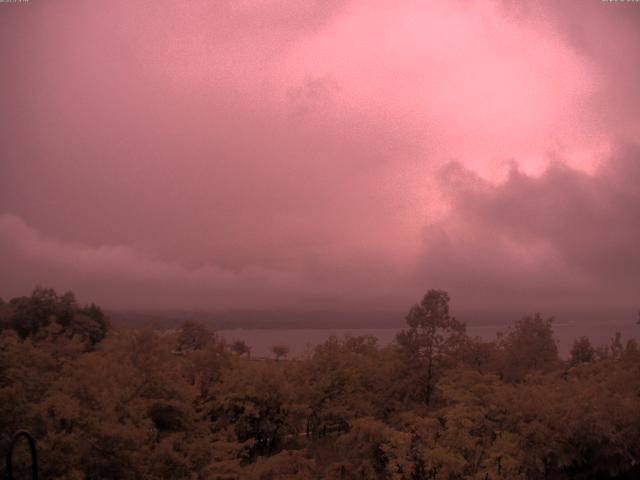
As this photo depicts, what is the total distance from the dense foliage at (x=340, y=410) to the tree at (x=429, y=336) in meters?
0.08

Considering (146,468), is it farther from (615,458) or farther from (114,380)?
(615,458)

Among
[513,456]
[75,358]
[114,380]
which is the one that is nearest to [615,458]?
[513,456]

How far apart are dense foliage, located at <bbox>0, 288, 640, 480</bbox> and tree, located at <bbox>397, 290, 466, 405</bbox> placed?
0.08 meters

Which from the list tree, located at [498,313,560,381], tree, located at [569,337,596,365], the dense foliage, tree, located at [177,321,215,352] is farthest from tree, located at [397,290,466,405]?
tree, located at [569,337,596,365]

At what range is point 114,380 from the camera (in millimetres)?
A: 23938

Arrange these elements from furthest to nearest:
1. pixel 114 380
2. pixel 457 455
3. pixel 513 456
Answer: pixel 114 380
pixel 513 456
pixel 457 455

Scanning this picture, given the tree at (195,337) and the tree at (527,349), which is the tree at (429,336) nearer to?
the tree at (527,349)

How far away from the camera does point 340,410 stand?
34969 millimetres

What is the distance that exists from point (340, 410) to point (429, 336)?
743 cm

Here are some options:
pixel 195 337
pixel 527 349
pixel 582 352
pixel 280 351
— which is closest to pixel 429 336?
pixel 527 349

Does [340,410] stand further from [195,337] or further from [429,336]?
[195,337]

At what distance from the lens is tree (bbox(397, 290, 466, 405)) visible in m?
32.9

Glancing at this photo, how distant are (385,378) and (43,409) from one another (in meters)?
21.5

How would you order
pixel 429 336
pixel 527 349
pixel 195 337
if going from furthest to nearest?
pixel 195 337, pixel 527 349, pixel 429 336
